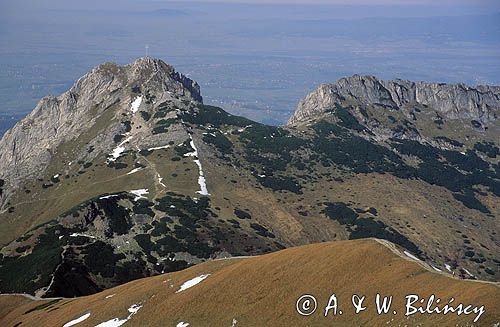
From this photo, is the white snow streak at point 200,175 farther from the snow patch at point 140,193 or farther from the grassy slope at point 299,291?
the grassy slope at point 299,291

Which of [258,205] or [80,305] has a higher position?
[80,305]

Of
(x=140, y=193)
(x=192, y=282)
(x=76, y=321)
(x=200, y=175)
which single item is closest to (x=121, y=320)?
(x=76, y=321)

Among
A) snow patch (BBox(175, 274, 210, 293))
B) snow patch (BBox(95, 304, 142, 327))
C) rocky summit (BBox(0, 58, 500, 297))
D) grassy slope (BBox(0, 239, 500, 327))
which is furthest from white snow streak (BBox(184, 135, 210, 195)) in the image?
snow patch (BBox(95, 304, 142, 327))

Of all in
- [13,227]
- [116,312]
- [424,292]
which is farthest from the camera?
[13,227]

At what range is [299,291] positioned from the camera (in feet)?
139

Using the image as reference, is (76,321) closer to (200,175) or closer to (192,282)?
(192,282)

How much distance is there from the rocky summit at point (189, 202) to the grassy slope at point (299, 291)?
119 feet

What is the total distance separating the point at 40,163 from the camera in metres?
172

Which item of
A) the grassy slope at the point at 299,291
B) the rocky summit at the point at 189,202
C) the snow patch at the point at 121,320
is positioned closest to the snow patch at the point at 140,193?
the rocky summit at the point at 189,202

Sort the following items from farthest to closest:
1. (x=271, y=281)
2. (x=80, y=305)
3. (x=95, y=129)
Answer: (x=95, y=129) → (x=80, y=305) → (x=271, y=281)

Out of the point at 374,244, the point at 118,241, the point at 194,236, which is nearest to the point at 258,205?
the point at 194,236

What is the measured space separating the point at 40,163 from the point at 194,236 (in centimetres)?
8727

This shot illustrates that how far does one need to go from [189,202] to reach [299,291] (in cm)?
8411

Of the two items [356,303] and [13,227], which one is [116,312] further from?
[13,227]
